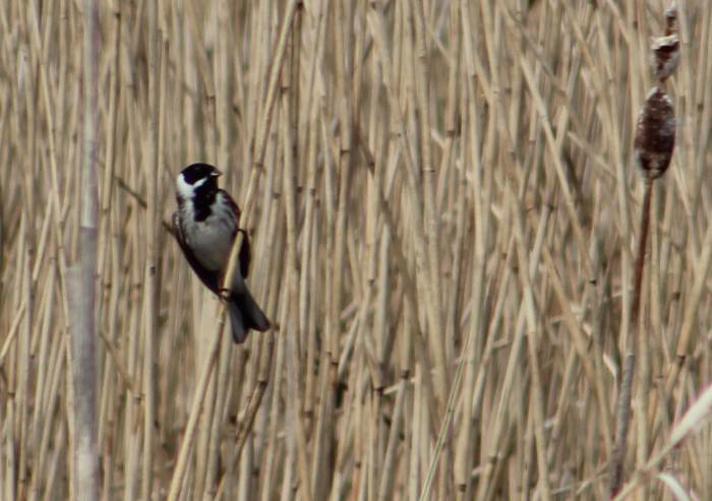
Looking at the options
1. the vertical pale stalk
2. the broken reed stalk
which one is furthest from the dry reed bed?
the broken reed stalk

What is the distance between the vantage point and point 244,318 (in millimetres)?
2299

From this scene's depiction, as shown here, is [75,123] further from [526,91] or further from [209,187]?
[526,91]

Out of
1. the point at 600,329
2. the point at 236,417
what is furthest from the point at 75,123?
the point at 600,329

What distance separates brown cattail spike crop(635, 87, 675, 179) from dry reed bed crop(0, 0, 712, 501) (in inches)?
20.2

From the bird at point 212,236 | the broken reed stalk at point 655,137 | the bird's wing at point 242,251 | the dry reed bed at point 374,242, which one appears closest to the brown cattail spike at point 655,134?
the broken reed stalk at point 655,137

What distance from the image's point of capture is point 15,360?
238cm

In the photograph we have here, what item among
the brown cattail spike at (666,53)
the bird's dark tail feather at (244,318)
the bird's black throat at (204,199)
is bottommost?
the bird's dark tail feather at (244,318)

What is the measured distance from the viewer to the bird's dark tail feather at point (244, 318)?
2.23m

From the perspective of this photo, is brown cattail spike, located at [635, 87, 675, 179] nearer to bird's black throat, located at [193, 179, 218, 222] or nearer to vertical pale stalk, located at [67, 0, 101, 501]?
vertical pale stalk, located at [67, 0, 101, 501]

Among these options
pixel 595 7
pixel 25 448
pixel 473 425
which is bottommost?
pixel 25 448

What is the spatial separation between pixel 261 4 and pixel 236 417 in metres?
0.70

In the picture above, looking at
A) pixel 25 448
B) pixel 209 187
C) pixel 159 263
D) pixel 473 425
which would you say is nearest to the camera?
pixel 473 425

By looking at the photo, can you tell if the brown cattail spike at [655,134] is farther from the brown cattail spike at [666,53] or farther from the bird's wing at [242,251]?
the bird's wing at [242,251]

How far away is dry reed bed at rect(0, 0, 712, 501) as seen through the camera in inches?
73.6
